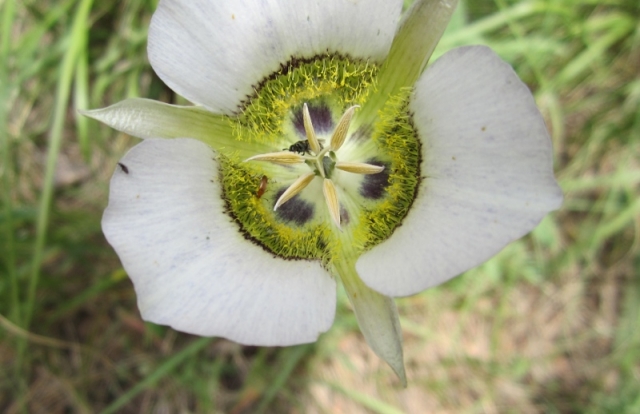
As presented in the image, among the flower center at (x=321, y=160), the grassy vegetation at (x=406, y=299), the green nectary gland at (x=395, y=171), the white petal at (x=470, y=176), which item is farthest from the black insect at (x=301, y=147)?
the grassy vegetation at (x=406, y=299)

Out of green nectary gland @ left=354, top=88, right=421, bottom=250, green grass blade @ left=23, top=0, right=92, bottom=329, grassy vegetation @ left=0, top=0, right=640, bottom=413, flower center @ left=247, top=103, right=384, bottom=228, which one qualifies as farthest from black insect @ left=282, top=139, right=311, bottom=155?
grassy vegetation @ left=0, top=0, right=640, bottom=413

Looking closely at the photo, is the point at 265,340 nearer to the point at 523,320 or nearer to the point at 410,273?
the point at 410,273

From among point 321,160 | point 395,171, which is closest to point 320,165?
point 321,160

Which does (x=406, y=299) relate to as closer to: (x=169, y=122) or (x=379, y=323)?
(x=379, y=323)

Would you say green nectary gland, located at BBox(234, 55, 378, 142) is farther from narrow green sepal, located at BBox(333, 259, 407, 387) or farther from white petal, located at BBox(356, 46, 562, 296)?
narrow green sepal, located at BBox(333, 259, 407, 387)

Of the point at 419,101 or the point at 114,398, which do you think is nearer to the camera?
the point at 419,101

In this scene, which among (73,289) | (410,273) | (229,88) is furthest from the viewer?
(73,289)

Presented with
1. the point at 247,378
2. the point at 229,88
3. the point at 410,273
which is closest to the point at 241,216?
the point at 229,88

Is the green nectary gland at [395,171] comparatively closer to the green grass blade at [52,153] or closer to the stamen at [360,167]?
the stamen at [360,167]
